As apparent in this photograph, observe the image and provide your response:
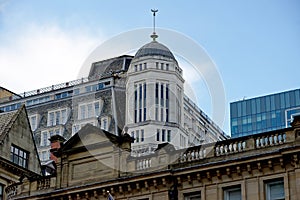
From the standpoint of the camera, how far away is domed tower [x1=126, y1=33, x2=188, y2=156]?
144 metres

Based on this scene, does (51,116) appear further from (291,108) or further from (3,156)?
(3,156)

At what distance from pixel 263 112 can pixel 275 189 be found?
128 meters

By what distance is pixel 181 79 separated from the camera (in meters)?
148

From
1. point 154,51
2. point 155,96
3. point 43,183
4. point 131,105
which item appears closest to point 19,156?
point 43,183

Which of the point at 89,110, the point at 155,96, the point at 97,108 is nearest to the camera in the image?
the point at 155,96

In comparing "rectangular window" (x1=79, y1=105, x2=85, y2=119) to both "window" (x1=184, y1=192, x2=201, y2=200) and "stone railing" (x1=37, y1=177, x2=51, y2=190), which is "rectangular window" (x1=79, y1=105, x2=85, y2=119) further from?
"window" (x1=184, y1=192, x2=201, y2=200)

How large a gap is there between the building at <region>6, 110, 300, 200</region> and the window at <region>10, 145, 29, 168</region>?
12.3m

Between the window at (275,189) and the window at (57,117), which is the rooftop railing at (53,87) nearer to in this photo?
the window at (57,117)

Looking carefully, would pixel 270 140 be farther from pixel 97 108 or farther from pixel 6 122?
pixel 97 108

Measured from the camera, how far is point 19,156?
69.4 meters

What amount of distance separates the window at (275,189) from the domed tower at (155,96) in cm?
9660

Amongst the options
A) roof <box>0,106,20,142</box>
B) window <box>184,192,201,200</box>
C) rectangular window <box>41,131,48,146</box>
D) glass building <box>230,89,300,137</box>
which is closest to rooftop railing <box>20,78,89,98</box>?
rectangular window <box>41,131,48,146</box>

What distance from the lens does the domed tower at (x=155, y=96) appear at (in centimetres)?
14412

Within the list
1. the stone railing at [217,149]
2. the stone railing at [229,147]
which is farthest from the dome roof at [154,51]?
the stone railing at [229,147]
